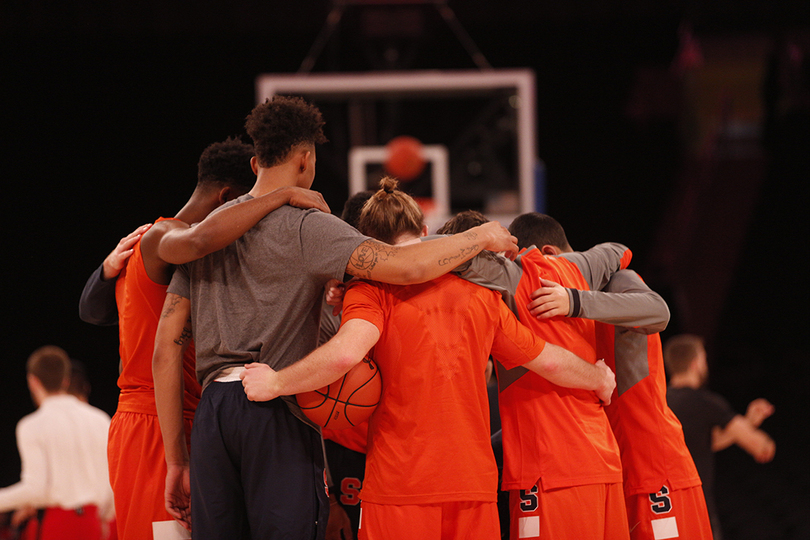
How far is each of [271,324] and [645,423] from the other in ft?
5.53

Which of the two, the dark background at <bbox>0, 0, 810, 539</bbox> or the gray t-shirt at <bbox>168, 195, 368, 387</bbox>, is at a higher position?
the dark background at <bbox>0, 0, 810, 539</bbox>

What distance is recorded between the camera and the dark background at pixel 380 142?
12.0 m

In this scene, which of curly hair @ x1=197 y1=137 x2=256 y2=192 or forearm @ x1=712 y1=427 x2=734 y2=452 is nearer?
curly hair @ x1=197 y1=137 x2=256 y2=192

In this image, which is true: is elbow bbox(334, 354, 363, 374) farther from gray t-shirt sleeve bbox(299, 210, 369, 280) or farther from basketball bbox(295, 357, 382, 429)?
gray t-shirt sleeve bbox(299, 210, 369, 280)

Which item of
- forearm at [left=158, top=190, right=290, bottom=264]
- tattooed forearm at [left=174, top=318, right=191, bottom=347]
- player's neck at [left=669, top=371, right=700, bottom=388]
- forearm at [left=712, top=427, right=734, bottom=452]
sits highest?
forearm at [left=158, top=190, right=290, bottom=264]

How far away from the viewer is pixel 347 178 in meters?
10.4

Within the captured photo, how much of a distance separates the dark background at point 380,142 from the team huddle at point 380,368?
7778mm

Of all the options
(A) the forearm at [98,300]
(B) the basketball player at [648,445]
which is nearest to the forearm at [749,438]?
(B) the basketball player at [648,445]

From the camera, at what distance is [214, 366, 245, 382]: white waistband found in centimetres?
267

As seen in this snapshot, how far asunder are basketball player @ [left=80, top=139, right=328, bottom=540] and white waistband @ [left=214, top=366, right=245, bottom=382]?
545 millimetres

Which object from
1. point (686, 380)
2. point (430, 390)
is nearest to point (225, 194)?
point (430, 390)

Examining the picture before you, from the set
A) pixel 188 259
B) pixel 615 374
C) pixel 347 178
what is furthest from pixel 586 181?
pixel 188 259

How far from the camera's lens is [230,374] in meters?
2.68

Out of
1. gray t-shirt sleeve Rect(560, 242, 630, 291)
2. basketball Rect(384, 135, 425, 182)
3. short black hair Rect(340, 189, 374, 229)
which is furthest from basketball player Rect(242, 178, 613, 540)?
basketball Rect(384, 135, 425, 182)
